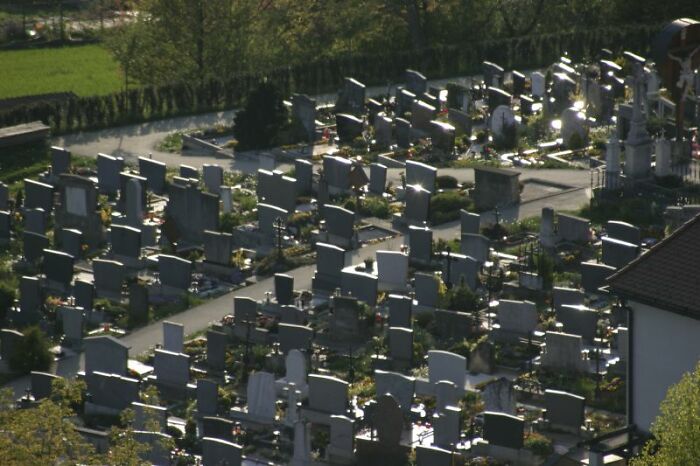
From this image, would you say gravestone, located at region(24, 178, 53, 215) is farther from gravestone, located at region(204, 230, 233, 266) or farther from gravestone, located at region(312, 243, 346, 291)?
gravestone, located at region(312, 243, 346, 291)

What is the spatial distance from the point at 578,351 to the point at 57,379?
857 cm

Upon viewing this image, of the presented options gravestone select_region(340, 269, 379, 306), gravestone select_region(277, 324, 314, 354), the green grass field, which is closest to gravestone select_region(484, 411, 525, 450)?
gravestone select_region(277, 324, 314, 354)

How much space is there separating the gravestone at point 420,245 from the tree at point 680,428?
14977 millimetres

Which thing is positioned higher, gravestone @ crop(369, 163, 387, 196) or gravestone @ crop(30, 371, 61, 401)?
gravestone @ crop(369, 163, 387, 196)

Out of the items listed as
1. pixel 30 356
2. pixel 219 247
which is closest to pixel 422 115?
pixel 219 247

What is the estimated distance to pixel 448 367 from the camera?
98.0ft

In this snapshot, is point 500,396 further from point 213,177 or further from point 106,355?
point 213,177

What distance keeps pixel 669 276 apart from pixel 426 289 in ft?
24.1

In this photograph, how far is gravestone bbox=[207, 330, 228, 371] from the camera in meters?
31.5

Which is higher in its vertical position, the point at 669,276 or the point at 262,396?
the point at 669,276

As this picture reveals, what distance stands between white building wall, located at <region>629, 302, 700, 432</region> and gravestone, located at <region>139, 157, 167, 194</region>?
18.5 metres

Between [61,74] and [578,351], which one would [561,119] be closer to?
[578,351]

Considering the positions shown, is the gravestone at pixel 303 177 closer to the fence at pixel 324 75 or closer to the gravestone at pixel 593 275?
the fence at pixel 324 75

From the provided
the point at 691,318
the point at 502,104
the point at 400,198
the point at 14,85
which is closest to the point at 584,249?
the point at 400,198
